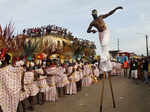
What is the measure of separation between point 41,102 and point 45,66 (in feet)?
5.24

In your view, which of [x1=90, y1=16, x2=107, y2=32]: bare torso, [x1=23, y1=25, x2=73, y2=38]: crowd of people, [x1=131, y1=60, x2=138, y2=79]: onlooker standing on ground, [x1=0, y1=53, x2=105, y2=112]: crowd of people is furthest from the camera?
[x1=23, y1=25, x2=73, y2=38]: crowd of people

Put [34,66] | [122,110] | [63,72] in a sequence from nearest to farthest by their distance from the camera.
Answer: [122,110], [34,66], [63,72]

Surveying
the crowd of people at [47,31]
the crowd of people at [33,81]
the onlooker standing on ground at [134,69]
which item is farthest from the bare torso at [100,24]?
the crowd of people at [47,31]

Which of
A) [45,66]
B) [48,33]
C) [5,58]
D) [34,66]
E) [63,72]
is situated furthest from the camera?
[48,33]

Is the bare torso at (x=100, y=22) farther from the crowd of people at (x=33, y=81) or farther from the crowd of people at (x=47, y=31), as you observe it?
the crowd of people at (x=47, y=31)

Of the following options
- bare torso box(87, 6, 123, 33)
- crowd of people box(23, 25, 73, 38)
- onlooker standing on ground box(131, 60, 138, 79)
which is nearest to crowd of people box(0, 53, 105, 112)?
bare torso box(87, 6, 123, 33)

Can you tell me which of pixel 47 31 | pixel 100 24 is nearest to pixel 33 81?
pixel 100 24

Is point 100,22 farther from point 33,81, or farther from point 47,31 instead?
point 47,31

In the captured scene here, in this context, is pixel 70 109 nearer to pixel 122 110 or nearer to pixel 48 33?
pixel 122 110

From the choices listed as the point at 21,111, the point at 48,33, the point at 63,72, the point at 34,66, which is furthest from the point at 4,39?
the point at 48,33

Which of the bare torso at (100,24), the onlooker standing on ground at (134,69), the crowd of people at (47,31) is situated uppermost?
the crowd of people at (47,31)

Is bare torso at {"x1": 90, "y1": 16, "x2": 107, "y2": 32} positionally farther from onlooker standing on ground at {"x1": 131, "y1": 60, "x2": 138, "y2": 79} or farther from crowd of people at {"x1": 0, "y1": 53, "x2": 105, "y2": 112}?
onlooker standing on ground at {"x1": 131, "y1": 60, "x2": 138, "y2": 79}

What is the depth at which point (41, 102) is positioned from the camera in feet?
24.8

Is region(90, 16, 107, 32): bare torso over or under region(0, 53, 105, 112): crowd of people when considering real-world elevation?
over
